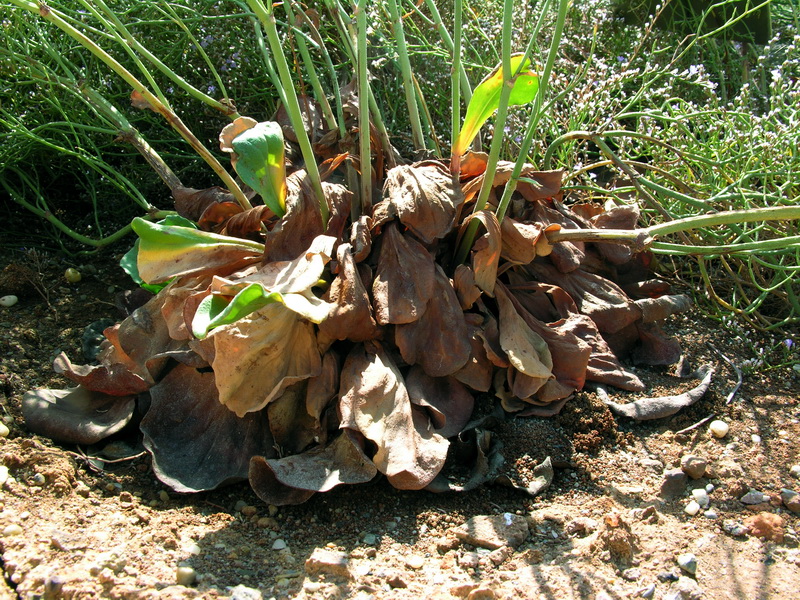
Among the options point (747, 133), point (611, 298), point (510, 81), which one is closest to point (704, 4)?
point (747, 133)

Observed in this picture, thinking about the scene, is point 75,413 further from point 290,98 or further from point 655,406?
point 655,406

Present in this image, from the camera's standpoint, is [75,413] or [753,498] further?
[75,413]

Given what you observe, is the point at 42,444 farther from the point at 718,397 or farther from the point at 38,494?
the point at 718,397

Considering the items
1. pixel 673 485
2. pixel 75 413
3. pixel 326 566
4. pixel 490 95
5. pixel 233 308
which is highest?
Answer: pixel 490 95

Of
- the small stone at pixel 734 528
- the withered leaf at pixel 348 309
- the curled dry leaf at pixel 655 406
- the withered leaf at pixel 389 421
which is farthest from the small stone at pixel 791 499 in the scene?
the withered leaf at pixel 348 309

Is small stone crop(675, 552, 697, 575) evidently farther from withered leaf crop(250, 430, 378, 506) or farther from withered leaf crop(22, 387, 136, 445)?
withered leaf crop(22, 387, 136, 445)

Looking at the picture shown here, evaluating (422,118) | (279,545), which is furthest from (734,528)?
(422,118)

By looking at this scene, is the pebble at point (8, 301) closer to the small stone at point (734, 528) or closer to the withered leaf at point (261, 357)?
the withered leaf at point (261, 357)
